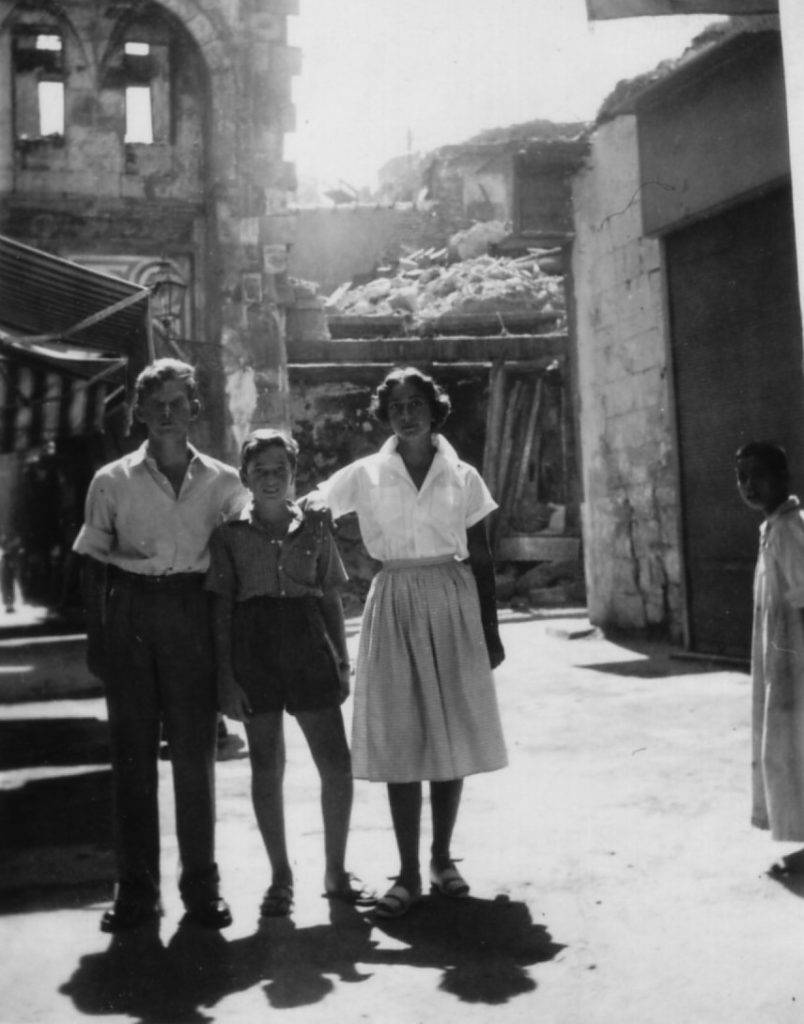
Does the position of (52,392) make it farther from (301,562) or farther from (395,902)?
(395,902)

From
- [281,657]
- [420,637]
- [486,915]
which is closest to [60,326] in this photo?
[281,657]

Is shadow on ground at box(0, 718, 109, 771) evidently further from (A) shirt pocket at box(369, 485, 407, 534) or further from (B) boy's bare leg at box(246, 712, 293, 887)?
(A) shirt pocket at box(369, 485, 407, 534)

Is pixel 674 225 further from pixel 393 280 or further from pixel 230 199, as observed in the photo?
pixel 393 280

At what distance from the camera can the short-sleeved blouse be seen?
11.7ft

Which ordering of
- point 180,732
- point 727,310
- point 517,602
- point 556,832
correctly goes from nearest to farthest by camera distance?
1. point 180,732
2. point 556,832
3. point 727,310
4. point 517,602

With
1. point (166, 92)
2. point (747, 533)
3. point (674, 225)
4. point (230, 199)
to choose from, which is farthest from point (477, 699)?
point (166, 92)

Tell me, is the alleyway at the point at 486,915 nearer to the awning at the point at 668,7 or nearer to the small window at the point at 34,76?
the awning at the point at 668,7

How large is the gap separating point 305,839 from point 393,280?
27892mm

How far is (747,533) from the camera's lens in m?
8.22

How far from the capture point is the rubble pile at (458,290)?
79.5 feet

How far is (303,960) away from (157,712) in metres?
0.89

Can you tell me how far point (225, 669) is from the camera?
343 centimetres

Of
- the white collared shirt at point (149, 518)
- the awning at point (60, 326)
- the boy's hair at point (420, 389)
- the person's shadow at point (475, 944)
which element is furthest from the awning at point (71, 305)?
the person's shadow at point (475, 944)

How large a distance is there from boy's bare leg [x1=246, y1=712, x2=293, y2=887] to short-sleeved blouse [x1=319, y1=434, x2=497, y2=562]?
644 millimetres
